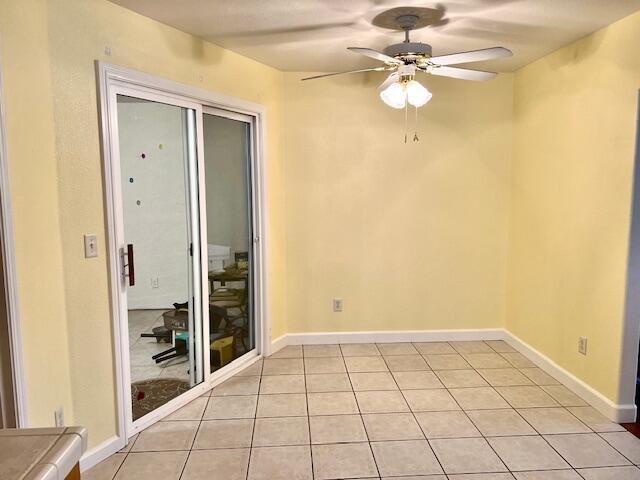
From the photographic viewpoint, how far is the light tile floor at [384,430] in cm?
240

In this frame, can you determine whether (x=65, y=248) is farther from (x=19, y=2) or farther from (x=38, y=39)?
(x=19, y=2)

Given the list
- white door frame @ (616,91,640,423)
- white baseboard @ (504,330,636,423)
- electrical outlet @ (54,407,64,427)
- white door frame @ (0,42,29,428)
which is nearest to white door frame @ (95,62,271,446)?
electrical outlet @ (54,407,64,427)

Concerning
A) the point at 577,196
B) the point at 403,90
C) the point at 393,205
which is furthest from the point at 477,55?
the point at 393,205

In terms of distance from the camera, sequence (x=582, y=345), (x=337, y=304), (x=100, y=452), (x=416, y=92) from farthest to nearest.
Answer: (x=337, y=304)
(x=582, y=345)
(x=416, y=92)
(x=100, y=452)

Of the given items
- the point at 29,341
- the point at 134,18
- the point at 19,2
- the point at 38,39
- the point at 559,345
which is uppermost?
the point at 134,18

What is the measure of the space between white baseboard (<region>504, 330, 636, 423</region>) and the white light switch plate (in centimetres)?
320

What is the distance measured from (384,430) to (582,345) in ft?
5.04

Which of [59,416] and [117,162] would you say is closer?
[59,416]

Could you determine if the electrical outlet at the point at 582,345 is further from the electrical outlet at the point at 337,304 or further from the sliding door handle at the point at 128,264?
the sliding door handle at the point at 128,264

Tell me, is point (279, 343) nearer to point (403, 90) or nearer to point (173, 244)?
point (173, 244)

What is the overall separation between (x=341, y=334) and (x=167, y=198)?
2108 mm

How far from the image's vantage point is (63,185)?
7.31 ft

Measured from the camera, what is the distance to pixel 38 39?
207cm

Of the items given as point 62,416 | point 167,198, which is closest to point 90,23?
point 167,198
